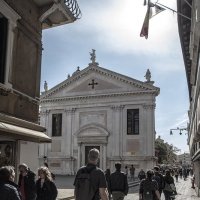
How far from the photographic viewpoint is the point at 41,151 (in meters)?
48.5

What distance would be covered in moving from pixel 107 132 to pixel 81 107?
15.7 feet

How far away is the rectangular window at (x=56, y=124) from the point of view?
48.5 meters

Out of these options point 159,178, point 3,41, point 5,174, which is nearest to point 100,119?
point 159,178

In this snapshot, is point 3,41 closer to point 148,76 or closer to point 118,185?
point 118,185

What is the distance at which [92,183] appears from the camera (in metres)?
5.91

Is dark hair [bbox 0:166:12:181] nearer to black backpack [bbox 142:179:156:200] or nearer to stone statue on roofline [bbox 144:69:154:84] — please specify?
black backpack [bbox 142:179:156:200]

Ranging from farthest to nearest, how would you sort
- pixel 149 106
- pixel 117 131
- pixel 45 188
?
1. pixel 117 131
2. pixel 149 106
3. pixel 45 188

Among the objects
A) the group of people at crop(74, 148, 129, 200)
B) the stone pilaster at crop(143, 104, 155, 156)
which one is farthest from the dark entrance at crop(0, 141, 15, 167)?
the stone pilaster at crop(143, 104, 155, 156)

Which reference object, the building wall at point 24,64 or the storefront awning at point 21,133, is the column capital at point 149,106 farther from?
the storefront awning at point 21,133

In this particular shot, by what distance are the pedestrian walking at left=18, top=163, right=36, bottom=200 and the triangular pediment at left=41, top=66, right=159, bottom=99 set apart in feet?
122

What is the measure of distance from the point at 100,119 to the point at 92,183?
40318 mm

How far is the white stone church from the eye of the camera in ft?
143

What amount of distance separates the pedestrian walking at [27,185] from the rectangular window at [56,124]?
40.8m

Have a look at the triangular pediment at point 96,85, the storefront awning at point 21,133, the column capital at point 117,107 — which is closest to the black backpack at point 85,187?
the storefront awning at point 21,133
